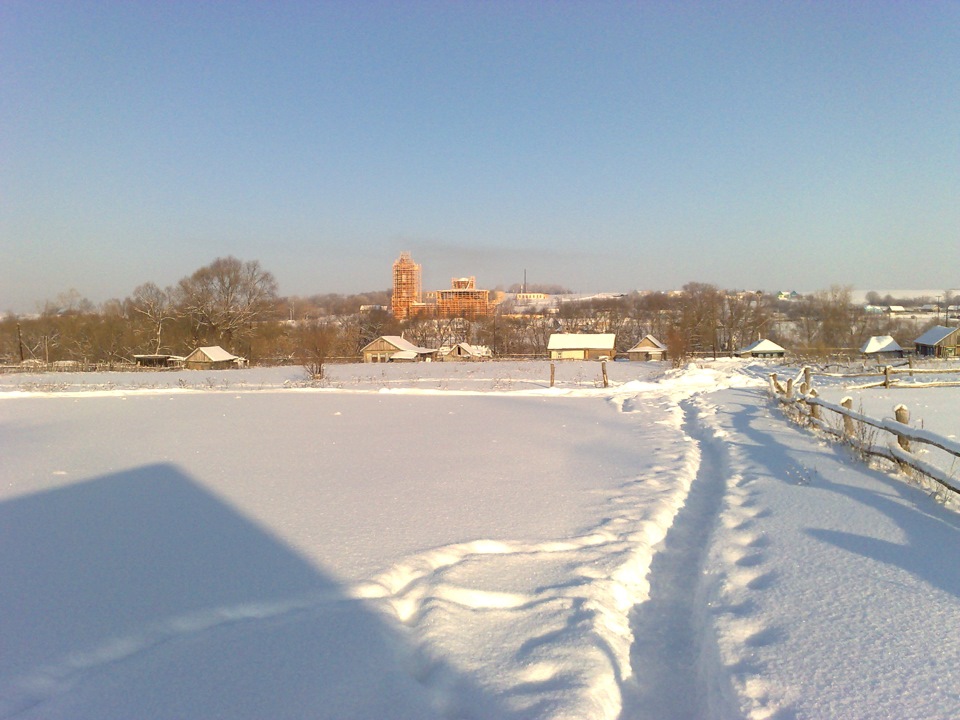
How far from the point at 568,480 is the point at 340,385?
781 inches

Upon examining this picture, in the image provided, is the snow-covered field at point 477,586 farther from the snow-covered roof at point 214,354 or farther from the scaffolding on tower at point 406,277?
the scaffolding on tower at point 406,277

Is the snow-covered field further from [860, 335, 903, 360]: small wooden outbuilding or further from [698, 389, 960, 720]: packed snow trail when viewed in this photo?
[860, 335, 903, 360]: small wooden outbuilding

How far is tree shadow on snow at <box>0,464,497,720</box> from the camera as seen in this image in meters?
3.02

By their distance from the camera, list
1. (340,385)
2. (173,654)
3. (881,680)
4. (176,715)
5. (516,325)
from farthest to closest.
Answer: (516,325) < (340,385) < (173,654) < (881,680) < (176,715)

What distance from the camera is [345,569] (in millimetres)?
4805

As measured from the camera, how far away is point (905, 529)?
17.2 feet

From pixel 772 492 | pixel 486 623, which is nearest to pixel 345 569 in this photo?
pixel 486 623

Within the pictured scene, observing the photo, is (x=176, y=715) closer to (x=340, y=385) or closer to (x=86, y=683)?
(x=86, y=683)

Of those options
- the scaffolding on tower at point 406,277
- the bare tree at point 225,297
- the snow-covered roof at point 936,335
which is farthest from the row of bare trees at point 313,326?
the scaffolding on tower at point 406,277

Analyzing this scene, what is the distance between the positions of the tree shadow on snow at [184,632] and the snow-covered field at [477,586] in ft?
0.06

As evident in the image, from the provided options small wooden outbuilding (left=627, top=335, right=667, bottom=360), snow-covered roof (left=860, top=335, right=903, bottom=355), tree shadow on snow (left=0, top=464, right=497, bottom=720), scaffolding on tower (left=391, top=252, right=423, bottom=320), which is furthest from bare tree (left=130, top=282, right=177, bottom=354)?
scaffolding on tower (left=391, top=252, right=423, bottom=320)

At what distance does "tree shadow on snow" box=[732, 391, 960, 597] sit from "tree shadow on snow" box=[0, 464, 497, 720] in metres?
3.55

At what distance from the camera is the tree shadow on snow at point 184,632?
302 cm

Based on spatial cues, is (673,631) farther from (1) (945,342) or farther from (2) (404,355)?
(1) (945,342)
